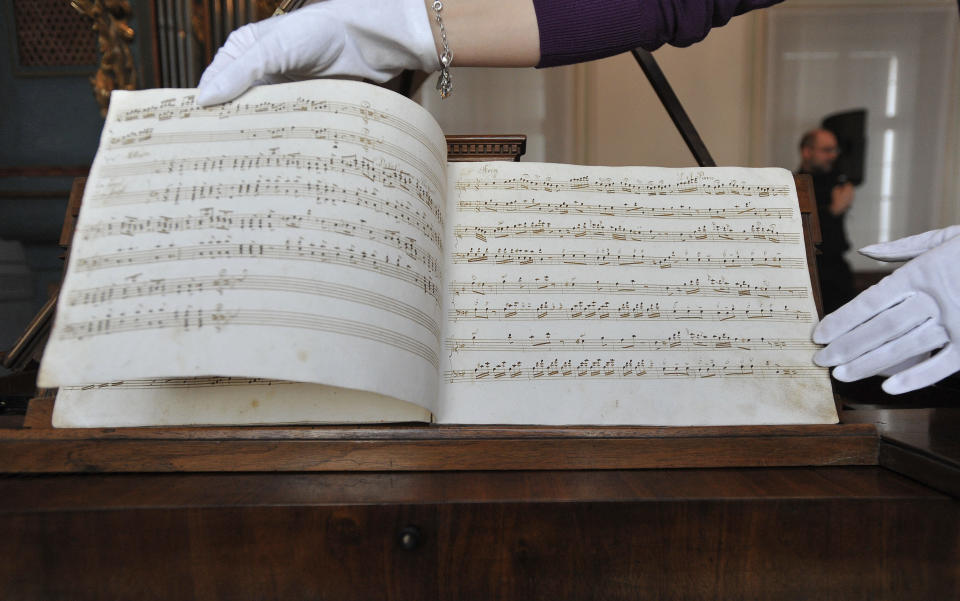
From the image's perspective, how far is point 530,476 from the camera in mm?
604

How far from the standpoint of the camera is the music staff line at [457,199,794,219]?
0.77 metres

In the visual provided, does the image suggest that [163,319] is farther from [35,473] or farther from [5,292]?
→ [5,292]

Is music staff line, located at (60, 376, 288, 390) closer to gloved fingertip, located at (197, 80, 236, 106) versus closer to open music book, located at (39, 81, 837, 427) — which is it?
open music book, located at (39, 81, 837, 427)

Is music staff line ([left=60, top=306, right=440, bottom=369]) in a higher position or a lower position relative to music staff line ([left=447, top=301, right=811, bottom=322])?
lower

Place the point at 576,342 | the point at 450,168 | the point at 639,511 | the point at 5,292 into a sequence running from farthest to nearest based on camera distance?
the point at 5,292, the point at 450,168, the point at 576,342, the point at 639,511

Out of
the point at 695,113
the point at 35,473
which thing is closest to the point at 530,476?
the point at 35,473

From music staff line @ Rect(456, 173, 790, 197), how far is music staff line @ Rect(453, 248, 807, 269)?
0.31 ft

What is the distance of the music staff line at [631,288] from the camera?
721 mm

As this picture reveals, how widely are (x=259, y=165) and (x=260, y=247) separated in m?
0.10

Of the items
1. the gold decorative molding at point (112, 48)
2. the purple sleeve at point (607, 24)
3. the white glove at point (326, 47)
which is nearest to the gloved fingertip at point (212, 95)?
the white glove at point (326, 47)

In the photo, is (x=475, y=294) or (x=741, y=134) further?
(x=741, y=134)

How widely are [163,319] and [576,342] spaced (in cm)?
40

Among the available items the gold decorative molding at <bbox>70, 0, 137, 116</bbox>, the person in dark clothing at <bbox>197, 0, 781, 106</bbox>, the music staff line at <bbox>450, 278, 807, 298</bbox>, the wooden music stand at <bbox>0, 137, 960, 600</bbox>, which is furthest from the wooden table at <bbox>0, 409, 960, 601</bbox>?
the gold decorative molding at <bbox>70, 0, 137, 116</bbox>

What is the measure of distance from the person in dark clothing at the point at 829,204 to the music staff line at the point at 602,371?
138 inches
